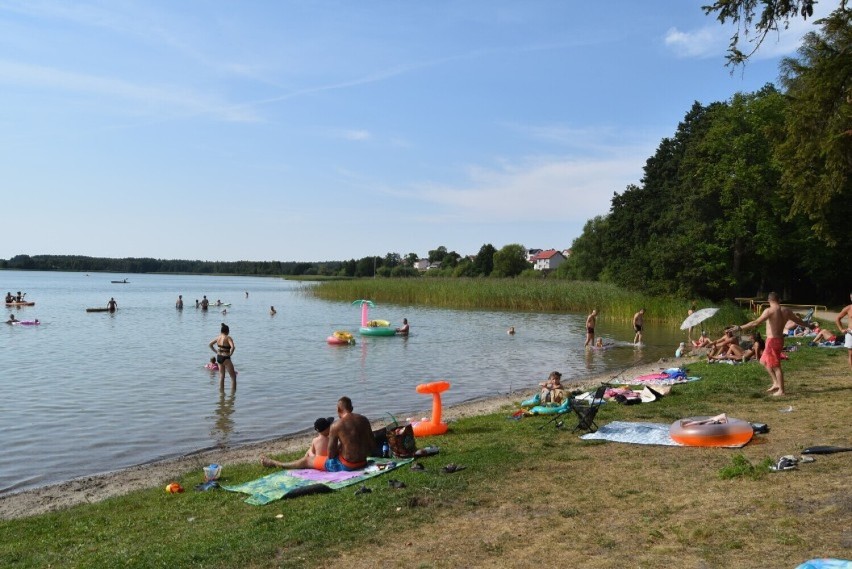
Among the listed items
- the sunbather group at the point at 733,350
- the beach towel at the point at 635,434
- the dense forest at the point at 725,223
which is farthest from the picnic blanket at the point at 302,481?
the dense forest at the point at 725,223

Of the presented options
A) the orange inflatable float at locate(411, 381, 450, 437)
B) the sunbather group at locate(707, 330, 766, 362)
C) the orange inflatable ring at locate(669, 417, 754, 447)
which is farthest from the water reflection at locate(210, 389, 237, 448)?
the sunbather group at locate(707, 330, 766, 362)

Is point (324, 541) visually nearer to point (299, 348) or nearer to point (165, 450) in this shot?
point (165, 450)

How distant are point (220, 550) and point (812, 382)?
490 inches

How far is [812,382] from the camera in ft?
46.4

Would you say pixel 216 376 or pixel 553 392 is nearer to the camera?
pixel 553 392

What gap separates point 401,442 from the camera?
9.65 metres

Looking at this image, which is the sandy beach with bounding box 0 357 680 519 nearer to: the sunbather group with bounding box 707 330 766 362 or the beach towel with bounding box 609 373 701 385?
the beach towel with bounding box 609 373 701 385

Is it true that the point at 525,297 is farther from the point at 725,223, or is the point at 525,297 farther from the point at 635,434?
the point at 635,434

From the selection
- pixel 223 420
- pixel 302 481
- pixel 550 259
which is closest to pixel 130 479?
pixel 302 481

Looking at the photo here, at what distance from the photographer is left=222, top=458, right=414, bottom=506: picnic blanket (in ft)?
26.7

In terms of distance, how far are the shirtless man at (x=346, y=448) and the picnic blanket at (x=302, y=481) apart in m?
0.13

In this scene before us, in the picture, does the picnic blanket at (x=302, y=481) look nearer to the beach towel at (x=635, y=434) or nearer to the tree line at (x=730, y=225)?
the beach towel at (x=635, y=434)

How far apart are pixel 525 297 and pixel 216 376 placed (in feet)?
107

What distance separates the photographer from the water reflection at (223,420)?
44.5 feet
